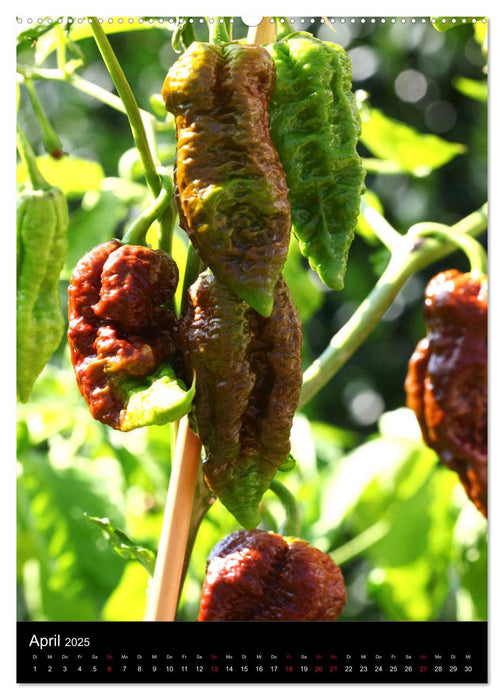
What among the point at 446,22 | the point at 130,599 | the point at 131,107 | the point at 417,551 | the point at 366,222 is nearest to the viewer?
the point at 131,107

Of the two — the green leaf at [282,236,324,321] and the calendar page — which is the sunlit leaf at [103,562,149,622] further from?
the green leaf at [282,236,324,321]

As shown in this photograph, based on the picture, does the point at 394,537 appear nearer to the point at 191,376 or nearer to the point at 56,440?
the point at 56,440

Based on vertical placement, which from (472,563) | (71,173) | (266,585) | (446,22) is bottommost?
(266,585)

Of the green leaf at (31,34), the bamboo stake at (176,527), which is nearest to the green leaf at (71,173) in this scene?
the green leaf at (31,34)

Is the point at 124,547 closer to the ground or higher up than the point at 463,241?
closer to the ground

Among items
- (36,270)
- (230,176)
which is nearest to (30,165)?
(36,270)

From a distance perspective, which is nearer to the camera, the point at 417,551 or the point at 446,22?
the point at 446,22

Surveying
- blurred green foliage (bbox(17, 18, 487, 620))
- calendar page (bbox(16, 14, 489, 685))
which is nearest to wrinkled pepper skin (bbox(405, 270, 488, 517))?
calendar page (bbox(16, 14, 489, 685))

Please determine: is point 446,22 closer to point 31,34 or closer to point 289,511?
point 31,34
